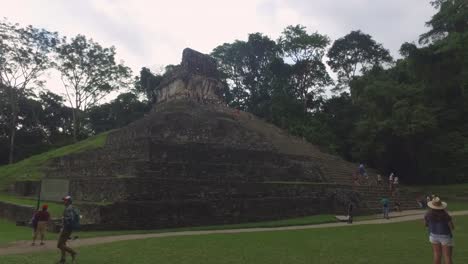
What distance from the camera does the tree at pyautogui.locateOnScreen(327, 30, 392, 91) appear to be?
4159 centimetres

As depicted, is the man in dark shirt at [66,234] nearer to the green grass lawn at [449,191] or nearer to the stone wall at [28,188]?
the stone wall at [28,188]

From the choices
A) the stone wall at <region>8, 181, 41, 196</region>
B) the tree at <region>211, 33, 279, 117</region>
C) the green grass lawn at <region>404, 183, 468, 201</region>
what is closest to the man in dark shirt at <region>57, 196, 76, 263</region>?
the stone wall at <region>8, 181, 41, 196</region>

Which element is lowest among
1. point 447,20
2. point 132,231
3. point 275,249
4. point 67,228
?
point 275,249

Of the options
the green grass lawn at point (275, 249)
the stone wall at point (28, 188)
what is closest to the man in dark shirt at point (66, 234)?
the green grass lawn at point (275, 249)

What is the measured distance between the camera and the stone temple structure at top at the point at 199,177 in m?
13.5

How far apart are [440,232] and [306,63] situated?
122ft

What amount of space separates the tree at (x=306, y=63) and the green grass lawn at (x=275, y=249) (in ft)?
95.8

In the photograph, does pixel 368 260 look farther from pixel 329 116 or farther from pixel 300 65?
pixel 300 65

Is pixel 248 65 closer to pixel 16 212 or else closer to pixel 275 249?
pixel 16 212

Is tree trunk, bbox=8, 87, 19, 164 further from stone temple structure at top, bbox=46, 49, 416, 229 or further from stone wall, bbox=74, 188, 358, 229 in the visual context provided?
stone wall, bbox=74, 188, 358, 229

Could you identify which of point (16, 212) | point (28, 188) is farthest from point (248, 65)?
point (16, 212)

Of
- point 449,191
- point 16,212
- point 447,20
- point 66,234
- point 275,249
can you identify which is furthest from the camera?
point 447,20

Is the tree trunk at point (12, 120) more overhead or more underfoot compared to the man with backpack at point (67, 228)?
more overhead

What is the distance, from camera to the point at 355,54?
41.8 m
